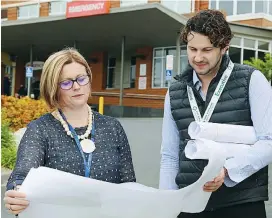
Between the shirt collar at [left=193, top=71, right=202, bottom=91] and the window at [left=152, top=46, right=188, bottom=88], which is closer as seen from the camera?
the shirt collar at [left=193, top=71, right=202, bottom=91]

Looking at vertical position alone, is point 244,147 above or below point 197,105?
below

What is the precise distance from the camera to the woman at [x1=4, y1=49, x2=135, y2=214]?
238 cm

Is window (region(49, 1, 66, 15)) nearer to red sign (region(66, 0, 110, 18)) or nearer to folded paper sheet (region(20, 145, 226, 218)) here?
red sign (region(66, 0, 110, 18))

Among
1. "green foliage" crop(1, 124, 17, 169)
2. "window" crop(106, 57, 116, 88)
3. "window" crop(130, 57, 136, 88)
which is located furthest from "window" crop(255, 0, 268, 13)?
"green foliage" crop(1, 124, 17, 169)

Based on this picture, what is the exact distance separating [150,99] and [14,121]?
14.2m

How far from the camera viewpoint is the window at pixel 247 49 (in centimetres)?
2427

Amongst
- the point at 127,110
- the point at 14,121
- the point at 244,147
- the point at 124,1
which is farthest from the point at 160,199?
the point at 124,1

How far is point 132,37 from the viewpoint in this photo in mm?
25922

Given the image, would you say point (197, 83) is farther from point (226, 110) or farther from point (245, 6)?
point (245, 6)

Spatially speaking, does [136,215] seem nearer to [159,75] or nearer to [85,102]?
[85,102]

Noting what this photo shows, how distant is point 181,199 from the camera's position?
7.02 ft

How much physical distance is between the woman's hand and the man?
35.2 inches

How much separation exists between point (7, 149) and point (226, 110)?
8.28 m

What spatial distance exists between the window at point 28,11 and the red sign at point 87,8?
1078 centimetres
